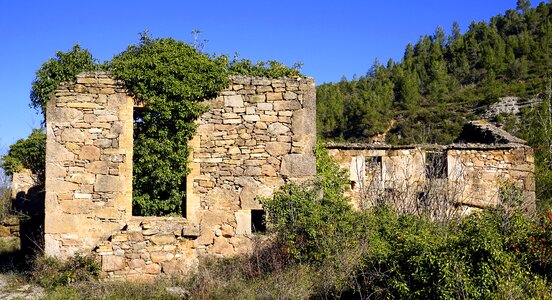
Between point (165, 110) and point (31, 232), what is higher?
point (165, 110)

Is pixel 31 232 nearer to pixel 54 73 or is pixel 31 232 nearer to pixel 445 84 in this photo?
pixel 54 73

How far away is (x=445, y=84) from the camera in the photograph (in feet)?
123

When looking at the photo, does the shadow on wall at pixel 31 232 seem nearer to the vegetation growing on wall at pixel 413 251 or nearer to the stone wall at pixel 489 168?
the vegetation growing on wall at pixel 413 251

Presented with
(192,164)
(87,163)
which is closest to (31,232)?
(87,163)

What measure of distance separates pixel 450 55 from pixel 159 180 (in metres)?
36.6

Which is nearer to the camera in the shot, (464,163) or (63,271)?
(63,271)

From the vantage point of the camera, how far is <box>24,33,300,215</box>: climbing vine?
9.73 metres

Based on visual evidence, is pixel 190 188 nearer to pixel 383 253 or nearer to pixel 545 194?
pixel 383 253

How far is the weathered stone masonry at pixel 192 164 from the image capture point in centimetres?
950

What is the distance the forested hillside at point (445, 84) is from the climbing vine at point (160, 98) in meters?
19.1

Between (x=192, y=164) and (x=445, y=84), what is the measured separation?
3096 centimetres

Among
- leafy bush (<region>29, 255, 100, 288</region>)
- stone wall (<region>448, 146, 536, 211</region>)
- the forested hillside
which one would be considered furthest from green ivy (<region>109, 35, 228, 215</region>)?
the forested hillside

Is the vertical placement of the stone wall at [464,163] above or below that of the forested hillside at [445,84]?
below

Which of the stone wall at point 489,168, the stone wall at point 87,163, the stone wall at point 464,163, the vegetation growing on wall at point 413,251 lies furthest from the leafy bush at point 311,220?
the stone wall at point 489,168
